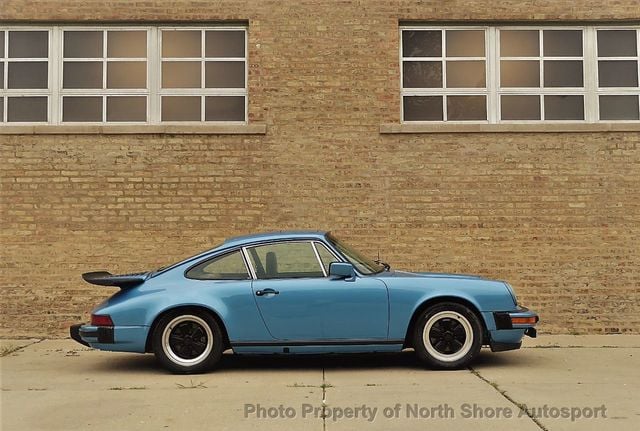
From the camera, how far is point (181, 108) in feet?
33.7

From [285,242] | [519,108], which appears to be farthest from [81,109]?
[519,108]

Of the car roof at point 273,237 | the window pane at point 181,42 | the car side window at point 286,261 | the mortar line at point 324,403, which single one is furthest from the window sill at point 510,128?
the mortar line at point 324,403

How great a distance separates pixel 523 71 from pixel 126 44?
18.2 ft

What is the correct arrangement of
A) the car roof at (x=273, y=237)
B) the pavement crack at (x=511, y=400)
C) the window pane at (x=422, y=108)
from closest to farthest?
the pavement crack at (x=511, y=400)
the car roof at (x=273, y=237)
the window pane at (x=422, y=108)

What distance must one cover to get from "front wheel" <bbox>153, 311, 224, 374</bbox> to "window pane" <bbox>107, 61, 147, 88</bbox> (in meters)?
4.47

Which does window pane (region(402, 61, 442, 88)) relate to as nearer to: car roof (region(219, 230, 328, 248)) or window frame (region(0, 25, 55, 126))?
car roof (region(219, 230, 328, 248))

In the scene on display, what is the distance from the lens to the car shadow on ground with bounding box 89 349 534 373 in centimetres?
740

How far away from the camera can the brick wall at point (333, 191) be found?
9.82 metres

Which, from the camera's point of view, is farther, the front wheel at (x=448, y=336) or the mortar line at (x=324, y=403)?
the front wheel at (x=448, y=336)

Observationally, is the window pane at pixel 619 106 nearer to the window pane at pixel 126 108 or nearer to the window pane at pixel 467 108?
the window pane at pixel 467 108

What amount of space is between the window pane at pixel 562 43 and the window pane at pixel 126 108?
5.66 meters

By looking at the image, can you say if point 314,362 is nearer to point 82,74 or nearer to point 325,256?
point 325,256

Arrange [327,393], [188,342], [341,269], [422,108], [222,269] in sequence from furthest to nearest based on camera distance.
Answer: [422,108]
[222,269]
[188,342]
[341,269]
[327,393]

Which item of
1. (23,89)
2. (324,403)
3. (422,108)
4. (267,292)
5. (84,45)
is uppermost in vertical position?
(84,45)
